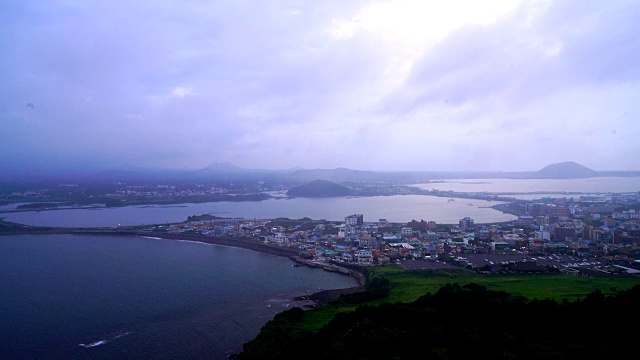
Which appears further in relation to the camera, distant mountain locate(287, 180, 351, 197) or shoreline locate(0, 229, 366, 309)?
distant mountain locate(287, 180, 351, 197)

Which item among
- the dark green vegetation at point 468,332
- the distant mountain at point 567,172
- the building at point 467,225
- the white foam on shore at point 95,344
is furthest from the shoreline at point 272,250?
the distant mountain at point 567,172

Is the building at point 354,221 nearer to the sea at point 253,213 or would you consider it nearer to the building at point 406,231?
the building at point 406,231

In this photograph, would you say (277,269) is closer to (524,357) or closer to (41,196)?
(524,357)

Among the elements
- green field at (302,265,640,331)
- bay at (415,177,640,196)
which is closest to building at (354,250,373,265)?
green field at (302,265,640,331)

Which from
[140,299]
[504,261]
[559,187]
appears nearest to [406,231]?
[504,261]

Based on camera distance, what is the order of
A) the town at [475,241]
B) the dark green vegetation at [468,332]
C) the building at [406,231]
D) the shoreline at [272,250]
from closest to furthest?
the dark green vegetation at [468,332]
the shoreline at [272,250]
the town at [475,241]
the building at [406,231]

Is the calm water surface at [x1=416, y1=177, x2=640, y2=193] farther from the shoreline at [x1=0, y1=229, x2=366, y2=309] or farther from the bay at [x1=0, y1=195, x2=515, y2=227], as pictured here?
the shoreline at [x1=0, y1=229, x2=366, y2=309]
